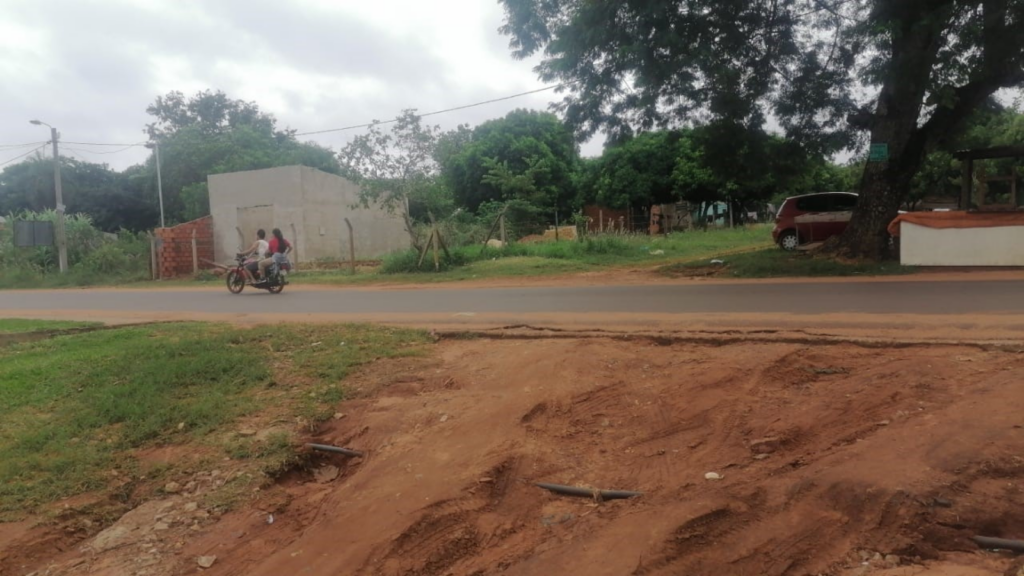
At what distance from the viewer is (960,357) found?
507 centimetres

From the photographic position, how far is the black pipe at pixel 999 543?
2.91 metres

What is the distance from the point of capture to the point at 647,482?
3.88 metres

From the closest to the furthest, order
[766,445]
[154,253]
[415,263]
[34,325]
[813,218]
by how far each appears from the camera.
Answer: [766,445], [34,325], [813,218], [415,263], [154,253]

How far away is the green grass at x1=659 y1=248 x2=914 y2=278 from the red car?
118 inches

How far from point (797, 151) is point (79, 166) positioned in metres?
46.3

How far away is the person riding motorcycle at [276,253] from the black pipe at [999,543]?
1368 cm

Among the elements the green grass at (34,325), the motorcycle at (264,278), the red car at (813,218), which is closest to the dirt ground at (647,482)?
the green grass at (34,325)

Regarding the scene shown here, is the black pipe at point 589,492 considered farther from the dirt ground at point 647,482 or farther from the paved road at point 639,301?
the paved road at point 639,301

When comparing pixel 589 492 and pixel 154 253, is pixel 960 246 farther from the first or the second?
pixel 154 253

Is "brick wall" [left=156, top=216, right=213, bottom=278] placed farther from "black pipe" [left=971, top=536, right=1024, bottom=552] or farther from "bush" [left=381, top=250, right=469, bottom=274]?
"black pipe" [left=971, top=536, right=1024, bottom=552]

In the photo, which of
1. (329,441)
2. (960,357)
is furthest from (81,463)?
(960,357)

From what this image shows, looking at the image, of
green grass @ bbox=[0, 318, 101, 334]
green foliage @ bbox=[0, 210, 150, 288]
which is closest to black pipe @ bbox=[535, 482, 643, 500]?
green grass @ bbox=[0, 318, 101, 334]

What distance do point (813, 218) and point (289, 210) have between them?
17874 millimetres

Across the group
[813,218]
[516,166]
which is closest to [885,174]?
[813,218]
